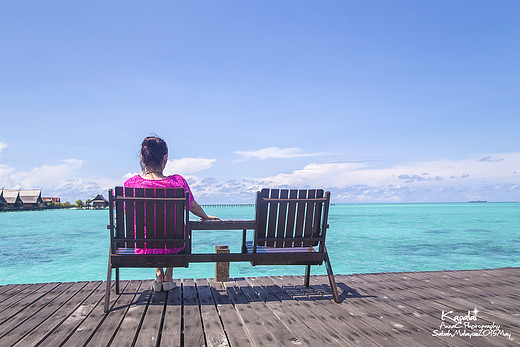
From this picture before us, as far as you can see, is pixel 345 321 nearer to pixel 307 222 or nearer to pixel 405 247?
pixel 307 222

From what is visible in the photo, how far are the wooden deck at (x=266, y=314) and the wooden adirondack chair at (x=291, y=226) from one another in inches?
18.2

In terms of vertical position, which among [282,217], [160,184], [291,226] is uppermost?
[160,184]

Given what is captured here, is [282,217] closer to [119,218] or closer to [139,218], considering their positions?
[139,218]

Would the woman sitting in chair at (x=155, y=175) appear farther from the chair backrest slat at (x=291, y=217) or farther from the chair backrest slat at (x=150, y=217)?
the chair backrest slat at (x=291, y=217)

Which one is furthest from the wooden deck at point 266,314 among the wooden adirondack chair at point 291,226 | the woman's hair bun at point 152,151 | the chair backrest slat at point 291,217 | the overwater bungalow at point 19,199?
the overwater bungalow at point 19,199

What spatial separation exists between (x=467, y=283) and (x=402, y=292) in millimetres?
1178

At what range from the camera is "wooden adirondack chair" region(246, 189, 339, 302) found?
3.76 metres

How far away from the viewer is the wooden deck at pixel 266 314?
2.81 metres

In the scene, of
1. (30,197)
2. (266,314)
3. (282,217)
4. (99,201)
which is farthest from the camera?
(99,201)

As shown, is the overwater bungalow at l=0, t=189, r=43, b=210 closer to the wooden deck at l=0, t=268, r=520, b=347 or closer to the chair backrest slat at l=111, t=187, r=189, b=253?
the wooden deck at l=0, t=268, r=520, b=347

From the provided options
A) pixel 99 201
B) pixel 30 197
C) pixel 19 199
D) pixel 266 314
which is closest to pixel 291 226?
pixel 266 314

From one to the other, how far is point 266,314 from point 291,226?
94 cm

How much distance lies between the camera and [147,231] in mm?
3637

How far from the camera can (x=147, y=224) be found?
3.61m
